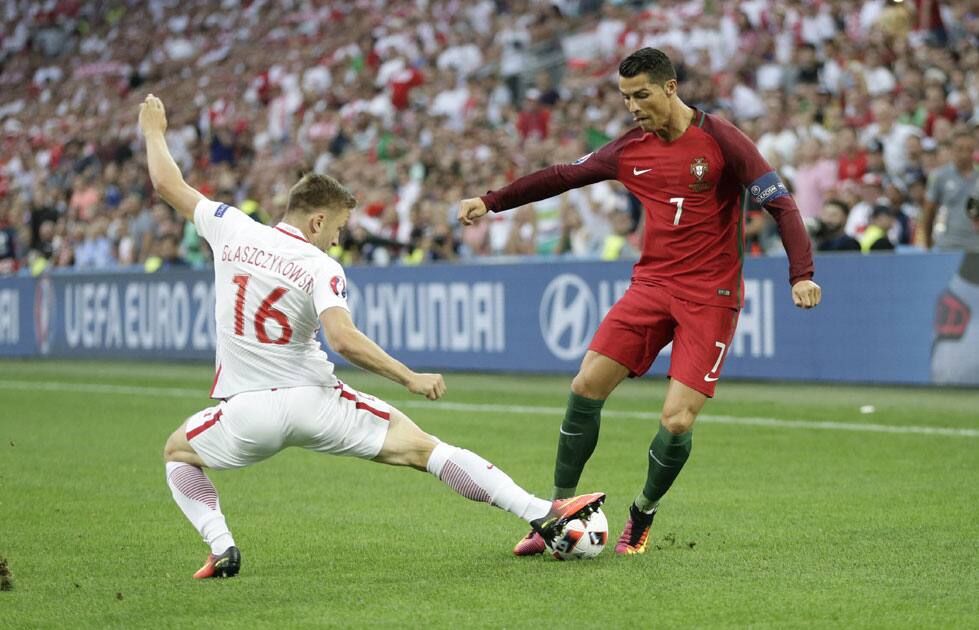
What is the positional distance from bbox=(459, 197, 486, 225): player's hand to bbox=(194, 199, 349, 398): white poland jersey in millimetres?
946

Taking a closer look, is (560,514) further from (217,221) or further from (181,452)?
(217,221)

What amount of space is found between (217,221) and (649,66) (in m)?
2.05

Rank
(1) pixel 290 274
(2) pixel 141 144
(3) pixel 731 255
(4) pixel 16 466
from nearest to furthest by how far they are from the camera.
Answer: (1) pixel 290 274 < (3) pixel 731 255 < (4) pixel 16 466 < (2) pixel 141 144

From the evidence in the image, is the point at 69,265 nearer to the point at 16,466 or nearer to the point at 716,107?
the point at 716,107

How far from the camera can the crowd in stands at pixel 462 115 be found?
16.9 m

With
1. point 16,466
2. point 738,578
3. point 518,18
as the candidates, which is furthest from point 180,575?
point 518,18

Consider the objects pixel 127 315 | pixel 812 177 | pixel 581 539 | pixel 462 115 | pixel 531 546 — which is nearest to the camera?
pixel 581 539

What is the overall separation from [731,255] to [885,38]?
12411 millimetres

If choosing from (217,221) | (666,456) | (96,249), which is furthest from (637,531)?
(96,249)

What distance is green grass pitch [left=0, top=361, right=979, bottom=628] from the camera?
19.1 ft

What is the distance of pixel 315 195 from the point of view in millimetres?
6508

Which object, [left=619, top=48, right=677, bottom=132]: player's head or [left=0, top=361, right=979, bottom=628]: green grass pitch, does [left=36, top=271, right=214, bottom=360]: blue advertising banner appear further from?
[left=619, top=48, right=677, bottom=132]: player's head

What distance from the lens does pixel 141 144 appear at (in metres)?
31.6

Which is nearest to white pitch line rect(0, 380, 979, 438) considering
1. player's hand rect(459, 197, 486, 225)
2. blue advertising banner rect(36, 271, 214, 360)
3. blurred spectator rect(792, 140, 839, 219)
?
blue advertising banner rect(36, 271, 214, 360)
